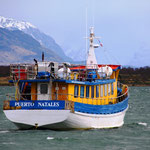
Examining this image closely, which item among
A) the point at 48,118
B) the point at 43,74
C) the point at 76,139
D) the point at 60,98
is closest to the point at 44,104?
the point at 48,118

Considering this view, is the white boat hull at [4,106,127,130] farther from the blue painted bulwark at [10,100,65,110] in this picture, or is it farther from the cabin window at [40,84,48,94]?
the cabin window at [40,84,48,94]

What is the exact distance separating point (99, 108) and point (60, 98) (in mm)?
2912

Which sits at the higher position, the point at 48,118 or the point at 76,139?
the point at 48,118

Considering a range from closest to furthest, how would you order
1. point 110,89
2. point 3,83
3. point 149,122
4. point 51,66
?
point 51,66 → point 110,89 → point 149,122 → point 3,83

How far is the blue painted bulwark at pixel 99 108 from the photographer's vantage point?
108 feet

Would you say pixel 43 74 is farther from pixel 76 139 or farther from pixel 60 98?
pixel 76 139

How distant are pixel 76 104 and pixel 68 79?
246 cm

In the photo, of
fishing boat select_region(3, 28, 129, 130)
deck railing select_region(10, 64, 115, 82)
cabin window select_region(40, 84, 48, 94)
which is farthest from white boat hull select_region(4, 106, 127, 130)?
deck railing select_region(10, 64, 115, 82)

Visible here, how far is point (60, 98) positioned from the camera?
3416 centimetres

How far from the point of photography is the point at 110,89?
38750 millimetres

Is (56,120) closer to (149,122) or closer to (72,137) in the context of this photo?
(72,137)

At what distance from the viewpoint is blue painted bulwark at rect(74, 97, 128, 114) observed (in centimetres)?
3280

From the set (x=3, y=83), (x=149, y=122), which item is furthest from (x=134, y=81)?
(x=149, y=122)

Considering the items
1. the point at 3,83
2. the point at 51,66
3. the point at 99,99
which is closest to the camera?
the point at 51,66
